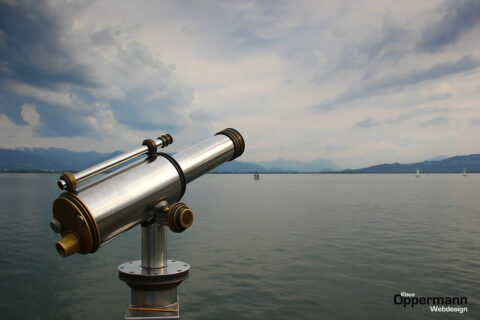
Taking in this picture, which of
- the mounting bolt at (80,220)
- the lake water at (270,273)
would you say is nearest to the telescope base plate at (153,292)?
the mounting bolt at (80,220)

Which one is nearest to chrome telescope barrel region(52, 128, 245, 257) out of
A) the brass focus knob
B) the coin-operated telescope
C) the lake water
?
the coin-operated telescope

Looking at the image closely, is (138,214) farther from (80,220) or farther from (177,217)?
(80,220)

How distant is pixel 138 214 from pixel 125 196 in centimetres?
15

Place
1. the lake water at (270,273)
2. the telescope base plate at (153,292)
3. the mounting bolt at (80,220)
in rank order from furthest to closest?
the lake water at (270,273) < the telescope base plate at (153,292) < the mounting bolt at (80,220)

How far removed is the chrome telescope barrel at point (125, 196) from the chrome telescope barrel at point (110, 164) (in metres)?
0.05

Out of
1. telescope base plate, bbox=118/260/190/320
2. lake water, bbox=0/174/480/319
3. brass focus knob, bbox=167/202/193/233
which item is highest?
brass focus knob, bbox=167/202/193/233

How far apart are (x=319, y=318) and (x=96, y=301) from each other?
18.6 feet

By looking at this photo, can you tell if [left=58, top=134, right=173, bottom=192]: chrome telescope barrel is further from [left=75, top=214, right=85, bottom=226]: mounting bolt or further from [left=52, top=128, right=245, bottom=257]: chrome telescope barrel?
[left=75, top=214, right=85, bottom=226]: mounting bolt

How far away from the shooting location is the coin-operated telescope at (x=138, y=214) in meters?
2.12

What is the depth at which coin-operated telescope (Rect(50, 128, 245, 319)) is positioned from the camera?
212cm

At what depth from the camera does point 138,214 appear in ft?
7.74

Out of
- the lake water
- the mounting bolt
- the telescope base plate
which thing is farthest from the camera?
the lake water

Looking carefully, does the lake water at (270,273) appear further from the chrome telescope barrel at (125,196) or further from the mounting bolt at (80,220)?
the mounting bolt at (80,220)

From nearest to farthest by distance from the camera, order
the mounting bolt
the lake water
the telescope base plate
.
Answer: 1. the mounting bolt
2. the telescope base plate
3. the lake water
